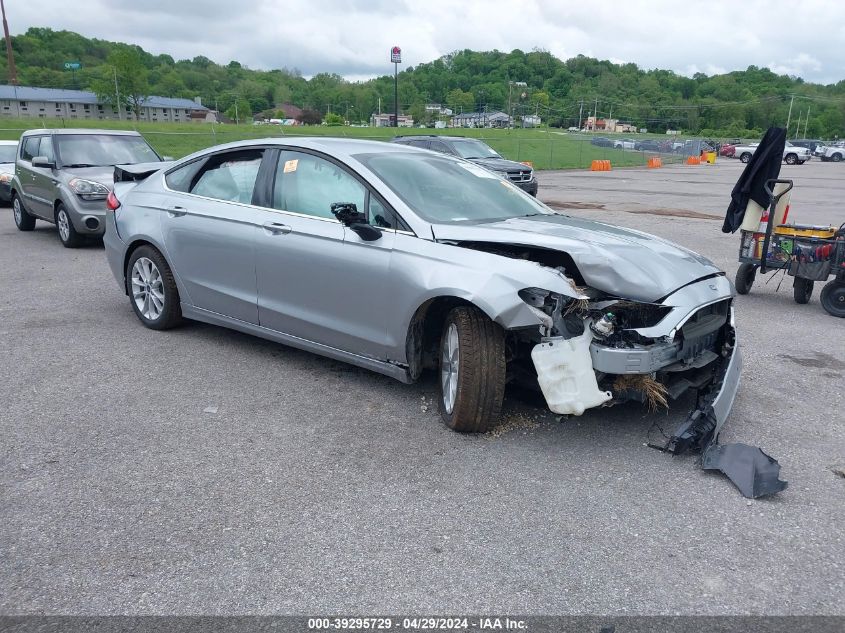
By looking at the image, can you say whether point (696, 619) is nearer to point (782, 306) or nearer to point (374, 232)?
point (374, 232)

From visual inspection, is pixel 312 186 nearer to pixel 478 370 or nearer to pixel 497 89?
pixel 478 370

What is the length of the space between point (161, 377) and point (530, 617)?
3462 mm

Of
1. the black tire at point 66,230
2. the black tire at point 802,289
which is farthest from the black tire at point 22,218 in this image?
the black tire at point 802,289

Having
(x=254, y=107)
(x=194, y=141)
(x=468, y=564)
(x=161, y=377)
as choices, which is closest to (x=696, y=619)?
(x=468, y=564)

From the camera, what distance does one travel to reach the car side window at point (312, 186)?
4.88 meters

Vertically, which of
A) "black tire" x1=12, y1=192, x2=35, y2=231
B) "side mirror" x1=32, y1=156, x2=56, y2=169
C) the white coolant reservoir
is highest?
"side mirror" x1=32, y1=156, x2=56, y2=169

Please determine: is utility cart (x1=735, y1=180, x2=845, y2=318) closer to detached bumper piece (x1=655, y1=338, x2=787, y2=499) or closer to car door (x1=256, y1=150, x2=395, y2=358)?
detached bumper piece (x1=655, y1=338, x2=787, y2=499)

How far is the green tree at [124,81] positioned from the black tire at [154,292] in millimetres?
114511

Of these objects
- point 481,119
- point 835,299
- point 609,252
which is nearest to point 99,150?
point 609,252

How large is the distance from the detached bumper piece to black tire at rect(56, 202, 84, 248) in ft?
31.2

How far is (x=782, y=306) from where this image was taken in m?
7.97

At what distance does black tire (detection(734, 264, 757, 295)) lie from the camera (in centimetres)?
836

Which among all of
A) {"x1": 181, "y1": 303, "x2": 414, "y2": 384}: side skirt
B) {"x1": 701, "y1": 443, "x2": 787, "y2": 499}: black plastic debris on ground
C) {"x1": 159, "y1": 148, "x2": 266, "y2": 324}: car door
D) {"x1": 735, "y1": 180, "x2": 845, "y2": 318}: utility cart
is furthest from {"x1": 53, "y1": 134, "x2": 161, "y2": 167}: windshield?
{"x1": 701, "y1": 443, "x2": 787, "y2": 499}: black plastic debris on ground

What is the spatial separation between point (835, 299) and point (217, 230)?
20.3ft
